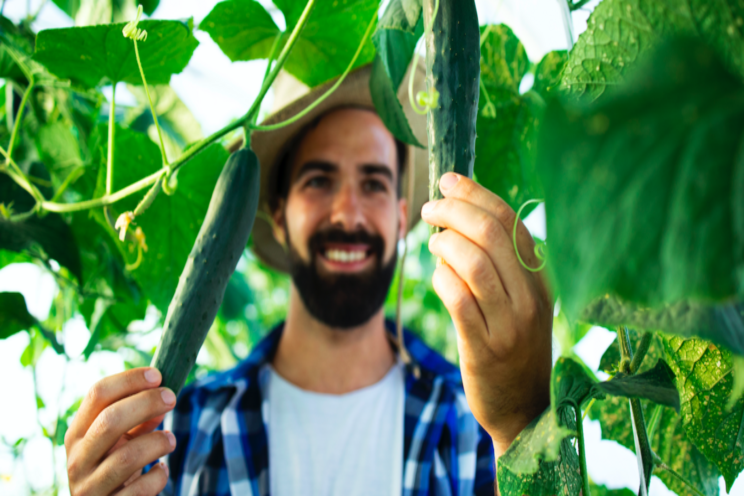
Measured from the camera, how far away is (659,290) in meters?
0.17

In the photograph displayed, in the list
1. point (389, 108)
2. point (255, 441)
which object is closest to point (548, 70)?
point (389, 108)

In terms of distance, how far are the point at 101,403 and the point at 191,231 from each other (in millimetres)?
273

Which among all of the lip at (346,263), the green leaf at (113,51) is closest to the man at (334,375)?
the lip at (346,263)

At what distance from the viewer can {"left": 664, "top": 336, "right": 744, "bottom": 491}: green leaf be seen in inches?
14.9

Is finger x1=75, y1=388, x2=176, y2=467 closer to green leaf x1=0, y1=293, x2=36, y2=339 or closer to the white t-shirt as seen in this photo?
green leaf x1=0, y1=293, x2=36, y2=339

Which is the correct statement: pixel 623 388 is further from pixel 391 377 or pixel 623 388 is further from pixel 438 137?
pixel 391 377

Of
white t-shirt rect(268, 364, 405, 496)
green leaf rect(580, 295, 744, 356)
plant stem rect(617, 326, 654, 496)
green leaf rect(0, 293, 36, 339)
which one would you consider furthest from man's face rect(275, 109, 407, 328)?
green leaf rect(580, 295, 744, 356)

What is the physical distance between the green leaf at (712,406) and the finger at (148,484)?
502mm

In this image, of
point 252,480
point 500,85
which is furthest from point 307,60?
point 252,480

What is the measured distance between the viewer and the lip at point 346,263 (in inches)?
48.1

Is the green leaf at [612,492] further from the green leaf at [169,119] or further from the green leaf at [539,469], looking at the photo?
the green leaf at [169,119]

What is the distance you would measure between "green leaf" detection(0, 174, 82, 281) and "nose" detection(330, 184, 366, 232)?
0.60m

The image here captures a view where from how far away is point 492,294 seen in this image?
375mm

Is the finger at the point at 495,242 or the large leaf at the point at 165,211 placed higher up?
the large leaf at the point at 165,211
